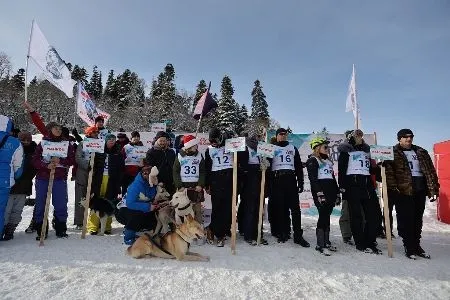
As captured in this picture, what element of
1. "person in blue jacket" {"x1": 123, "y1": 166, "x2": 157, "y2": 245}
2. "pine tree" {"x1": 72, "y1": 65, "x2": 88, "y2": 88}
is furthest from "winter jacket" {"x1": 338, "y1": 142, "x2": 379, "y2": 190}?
"pine tree" {"x1": 72, "y1": 65, "x2": 88, "y2": 88}

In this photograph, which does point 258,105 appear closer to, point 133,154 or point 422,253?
point 133,154

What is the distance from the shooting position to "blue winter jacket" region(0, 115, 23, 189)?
562 cm

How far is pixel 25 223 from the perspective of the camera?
24.5 feet

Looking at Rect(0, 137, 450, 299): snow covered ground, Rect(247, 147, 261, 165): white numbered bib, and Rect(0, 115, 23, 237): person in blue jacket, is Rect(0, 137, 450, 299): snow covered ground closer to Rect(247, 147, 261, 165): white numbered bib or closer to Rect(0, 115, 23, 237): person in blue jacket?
Rect(0, 115, 23, 237): person in blue jacket

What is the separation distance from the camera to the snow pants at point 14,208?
6047 millimetres

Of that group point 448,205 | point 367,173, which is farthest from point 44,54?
point 448,205

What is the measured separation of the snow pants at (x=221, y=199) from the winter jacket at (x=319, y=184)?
151cm

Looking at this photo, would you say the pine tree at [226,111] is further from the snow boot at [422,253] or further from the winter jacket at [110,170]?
the snow boot at [422,253]

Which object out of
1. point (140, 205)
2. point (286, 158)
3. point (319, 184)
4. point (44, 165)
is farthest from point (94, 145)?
point (319, 184)

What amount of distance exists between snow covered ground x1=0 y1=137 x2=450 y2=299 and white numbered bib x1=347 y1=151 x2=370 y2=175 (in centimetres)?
144

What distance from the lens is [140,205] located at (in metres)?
5.48

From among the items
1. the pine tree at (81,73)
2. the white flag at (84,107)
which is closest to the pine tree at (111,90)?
the pine tree at (81,73)

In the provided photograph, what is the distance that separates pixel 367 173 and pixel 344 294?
2.87 meters

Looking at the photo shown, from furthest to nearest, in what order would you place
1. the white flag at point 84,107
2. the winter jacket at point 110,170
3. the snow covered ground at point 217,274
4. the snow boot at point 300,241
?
the white flag at point 84,107 < the winter jacket at point 110,170 < the snow boot at point 300,241 < the snow covered ground at point 217,274
